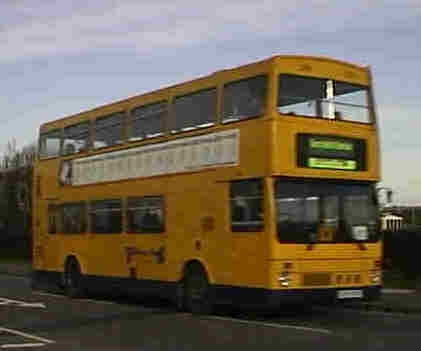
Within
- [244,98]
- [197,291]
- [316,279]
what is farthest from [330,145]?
[197,291]

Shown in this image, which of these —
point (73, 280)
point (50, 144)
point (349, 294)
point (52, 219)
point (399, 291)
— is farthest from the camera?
point (50, 144)

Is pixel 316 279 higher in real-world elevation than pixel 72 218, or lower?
lower

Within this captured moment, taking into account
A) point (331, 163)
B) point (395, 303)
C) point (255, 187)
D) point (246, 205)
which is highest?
point (331, 163)

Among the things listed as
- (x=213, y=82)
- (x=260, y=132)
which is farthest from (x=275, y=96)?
(x=213, y=82)

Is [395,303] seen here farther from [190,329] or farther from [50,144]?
[50,144]

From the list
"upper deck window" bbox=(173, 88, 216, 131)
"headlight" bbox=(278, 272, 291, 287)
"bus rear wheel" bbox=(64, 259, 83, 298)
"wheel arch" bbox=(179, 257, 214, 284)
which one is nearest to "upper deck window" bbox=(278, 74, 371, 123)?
"upper deck window" bbox=(173, 88, 216, 131)

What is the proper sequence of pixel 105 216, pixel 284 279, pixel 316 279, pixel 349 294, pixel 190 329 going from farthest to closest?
pixel 105 216 < pixel 349 294 < pixel 316 279 < pixel 284 279 < pixel 190 329

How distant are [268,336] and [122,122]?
802 cm

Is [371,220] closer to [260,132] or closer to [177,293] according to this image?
[260,132]

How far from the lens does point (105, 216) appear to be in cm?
2166

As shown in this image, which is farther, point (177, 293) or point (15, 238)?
point (15, 238)

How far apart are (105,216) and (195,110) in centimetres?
448

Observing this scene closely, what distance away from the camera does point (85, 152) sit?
22.6 meters

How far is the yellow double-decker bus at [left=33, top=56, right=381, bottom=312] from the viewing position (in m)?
A: 16.1
